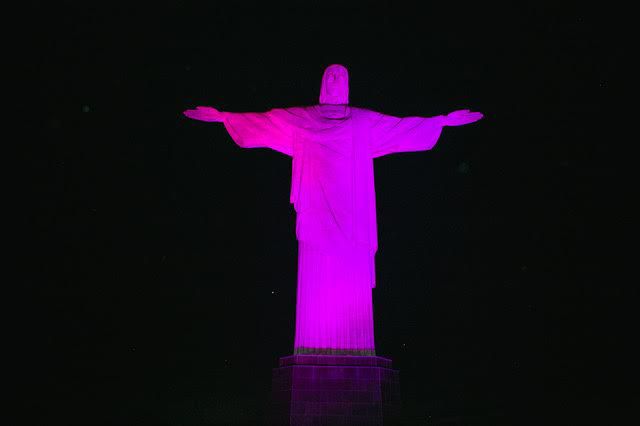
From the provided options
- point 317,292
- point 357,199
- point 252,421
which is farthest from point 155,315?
point 357,199

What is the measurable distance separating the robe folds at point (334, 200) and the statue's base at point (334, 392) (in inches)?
5.7

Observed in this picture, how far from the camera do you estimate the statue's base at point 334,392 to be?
4.12 metres

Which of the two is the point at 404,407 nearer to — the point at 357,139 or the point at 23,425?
the point at 357,139

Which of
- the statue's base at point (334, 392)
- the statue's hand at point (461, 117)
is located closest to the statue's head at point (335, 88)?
the statue's hand at point (461, 117)

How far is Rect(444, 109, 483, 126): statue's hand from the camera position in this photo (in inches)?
195

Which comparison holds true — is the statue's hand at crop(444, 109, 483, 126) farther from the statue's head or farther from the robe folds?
the statue's head

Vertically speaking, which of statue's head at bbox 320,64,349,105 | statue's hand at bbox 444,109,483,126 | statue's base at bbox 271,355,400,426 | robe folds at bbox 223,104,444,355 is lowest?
statue's base at bbox 271,355,400,426

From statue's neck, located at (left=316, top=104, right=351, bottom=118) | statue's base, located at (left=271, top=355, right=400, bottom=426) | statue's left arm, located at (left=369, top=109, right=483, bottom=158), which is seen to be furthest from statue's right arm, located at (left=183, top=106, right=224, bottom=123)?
statue's base, located at (left=271, top=355, right=400, bottom=426)

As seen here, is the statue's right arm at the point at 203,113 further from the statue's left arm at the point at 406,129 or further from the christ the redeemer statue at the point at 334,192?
the statue's left arm at the point at 406,129

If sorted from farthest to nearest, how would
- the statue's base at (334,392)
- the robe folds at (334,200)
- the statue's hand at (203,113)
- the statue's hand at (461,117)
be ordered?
the statue's hand at (461,117) < the statue's hand at (203,113) < the robe folds at (334,200) < the statue's base at (334,392)

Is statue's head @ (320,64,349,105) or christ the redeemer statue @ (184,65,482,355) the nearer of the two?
christ the redeemer statue @ (184,65,482,355)

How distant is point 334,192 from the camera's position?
15.6 feet

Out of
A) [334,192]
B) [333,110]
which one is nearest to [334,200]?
[334,192]

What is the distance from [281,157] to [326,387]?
2696 millimetres
